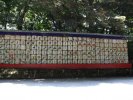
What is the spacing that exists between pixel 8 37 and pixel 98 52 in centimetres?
354

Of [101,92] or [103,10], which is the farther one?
[103,10]

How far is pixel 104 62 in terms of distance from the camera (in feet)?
38.3

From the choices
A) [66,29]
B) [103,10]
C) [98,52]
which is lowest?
[98,52]

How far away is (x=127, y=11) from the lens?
1501 cm

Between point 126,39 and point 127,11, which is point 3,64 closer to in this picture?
point 126,39

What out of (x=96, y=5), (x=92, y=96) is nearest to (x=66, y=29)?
(x=96, y=5)

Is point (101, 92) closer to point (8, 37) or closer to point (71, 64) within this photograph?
point (71, 64)

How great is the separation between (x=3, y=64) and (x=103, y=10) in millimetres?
5289

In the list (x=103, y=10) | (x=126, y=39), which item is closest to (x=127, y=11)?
(x=103, y=10)

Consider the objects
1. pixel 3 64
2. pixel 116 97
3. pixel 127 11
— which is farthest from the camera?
pixel 127 11

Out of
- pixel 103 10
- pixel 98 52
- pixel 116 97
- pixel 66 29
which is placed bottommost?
pixel 116 97

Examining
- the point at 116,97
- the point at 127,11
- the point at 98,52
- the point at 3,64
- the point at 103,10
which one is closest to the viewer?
the point at 116,97

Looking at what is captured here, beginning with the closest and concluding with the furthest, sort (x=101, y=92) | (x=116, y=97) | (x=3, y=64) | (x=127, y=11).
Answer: (x=116, y=97) → (x=101, y=92) → (x=3, y=64) → (x=127, y=11)

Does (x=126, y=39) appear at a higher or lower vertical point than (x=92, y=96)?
higher
